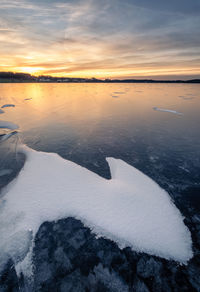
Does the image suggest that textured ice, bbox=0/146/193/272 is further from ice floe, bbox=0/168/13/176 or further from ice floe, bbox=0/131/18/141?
ice floe, bbox=0/131/18/141

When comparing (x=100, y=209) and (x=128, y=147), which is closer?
(x=100, y=209)

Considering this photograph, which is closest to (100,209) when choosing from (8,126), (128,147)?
(128,147)

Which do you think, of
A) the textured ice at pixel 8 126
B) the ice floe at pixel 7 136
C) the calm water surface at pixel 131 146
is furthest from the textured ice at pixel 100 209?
the textured ice at pixel 8 126

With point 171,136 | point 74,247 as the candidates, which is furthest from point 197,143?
point 74,247

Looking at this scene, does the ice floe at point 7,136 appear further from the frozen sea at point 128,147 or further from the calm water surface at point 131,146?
the calm water surface at point 131,146

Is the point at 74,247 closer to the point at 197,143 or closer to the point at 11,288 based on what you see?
the point at 11,288

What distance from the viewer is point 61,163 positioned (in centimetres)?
716

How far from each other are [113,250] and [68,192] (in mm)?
2474

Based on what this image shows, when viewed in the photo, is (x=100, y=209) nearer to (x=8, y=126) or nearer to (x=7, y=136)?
(x=7, y=136)

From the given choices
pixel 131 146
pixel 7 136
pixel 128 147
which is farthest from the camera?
pixel 7 136

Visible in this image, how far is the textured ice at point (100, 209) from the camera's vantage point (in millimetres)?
3592

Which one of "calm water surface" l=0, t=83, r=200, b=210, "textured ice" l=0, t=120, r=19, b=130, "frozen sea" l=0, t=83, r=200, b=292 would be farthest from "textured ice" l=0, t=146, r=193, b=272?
"textured ice" l=0, t=120, r=19, b=130

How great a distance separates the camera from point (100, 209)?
443 cm

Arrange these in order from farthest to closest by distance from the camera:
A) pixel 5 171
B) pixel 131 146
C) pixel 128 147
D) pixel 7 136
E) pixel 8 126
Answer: pixel 8 126, pixel 7 136, pixel 131 146, pixel 128 147, pixel 5 171
